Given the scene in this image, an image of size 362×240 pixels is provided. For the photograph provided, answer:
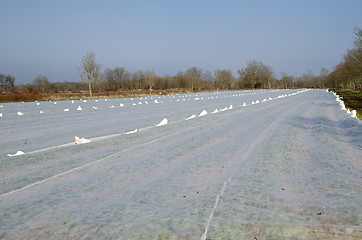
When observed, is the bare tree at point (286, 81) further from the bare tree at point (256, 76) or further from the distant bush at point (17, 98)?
the distant bush at point (17, 98)

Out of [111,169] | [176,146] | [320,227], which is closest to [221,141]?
[176,146]

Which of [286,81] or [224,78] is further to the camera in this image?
[286,81]

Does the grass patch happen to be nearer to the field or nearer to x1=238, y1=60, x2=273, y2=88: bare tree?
the field

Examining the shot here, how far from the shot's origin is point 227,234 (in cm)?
213

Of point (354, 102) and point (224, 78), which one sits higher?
point (224, 78)

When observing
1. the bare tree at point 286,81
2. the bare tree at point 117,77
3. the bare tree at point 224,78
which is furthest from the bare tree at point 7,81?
the bare tree at point 286,81

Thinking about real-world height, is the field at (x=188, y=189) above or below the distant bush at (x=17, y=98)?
below

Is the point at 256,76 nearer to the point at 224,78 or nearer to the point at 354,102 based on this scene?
the point at 224,78

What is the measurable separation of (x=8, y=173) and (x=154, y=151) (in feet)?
7.99

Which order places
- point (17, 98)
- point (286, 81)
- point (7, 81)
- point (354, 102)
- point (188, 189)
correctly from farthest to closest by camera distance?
1. point (286, 81)
2. point (7, 81)
3. point (17, 98)
4. point (354, 102)
5. point (188, 189)

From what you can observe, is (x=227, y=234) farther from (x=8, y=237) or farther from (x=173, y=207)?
(x=8, y=237)

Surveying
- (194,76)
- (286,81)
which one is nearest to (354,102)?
(194,76)

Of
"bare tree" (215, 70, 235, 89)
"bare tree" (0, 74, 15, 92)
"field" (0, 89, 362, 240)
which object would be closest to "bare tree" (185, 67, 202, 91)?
"bare tree" (215, 70, 235, 89)

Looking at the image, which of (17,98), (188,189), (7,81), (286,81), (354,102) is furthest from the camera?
(286,81)
